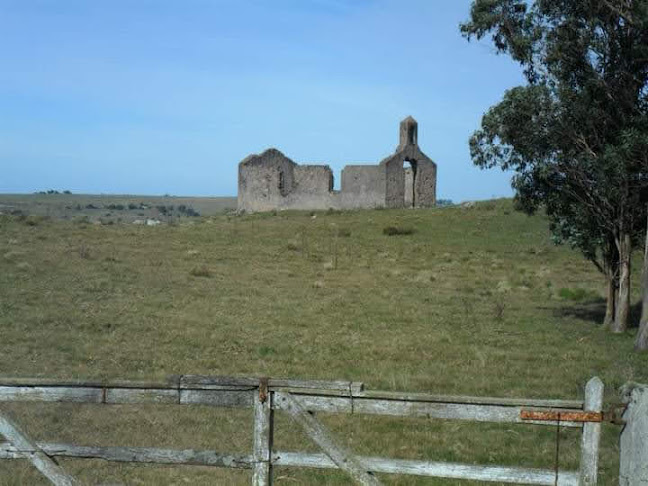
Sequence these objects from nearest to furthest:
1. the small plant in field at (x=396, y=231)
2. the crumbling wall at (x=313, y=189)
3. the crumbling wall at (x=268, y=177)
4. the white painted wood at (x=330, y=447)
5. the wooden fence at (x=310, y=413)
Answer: the wooden fence at (x=310, y=413), the white painted wood at (x=330, y=447), the small plant in field at (x=396, y=231), the crumbling wall at (x=313, y=189), the crumbling wall at (x=268, y=177)

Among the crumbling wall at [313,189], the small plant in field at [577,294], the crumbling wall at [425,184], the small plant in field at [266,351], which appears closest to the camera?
the small plant in field at [266,351]

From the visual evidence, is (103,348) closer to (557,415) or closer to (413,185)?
(557,415)

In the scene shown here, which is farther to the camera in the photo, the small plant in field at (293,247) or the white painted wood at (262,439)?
the small plant in field at (293,247)

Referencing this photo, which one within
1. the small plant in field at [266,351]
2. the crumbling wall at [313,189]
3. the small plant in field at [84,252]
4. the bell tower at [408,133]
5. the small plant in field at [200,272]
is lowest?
the small plant in field at [266,351]

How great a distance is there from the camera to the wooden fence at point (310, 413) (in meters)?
5.48

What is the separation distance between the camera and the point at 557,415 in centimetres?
540

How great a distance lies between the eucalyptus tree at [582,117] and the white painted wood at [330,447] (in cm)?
Answer: 1275

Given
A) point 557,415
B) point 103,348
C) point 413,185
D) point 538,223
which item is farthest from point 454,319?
point 413,185

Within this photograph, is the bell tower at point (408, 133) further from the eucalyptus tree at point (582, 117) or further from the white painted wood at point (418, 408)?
the white painted wood at point (418, 408)

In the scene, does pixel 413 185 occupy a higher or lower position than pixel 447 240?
higher

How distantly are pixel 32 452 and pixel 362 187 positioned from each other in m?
53.3

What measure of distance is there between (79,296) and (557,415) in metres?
17.0

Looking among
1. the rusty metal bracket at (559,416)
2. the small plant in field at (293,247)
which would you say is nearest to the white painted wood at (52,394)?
the rusty metal bracket at (559,416)

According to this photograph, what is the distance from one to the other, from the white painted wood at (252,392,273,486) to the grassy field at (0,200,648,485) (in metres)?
2.12
